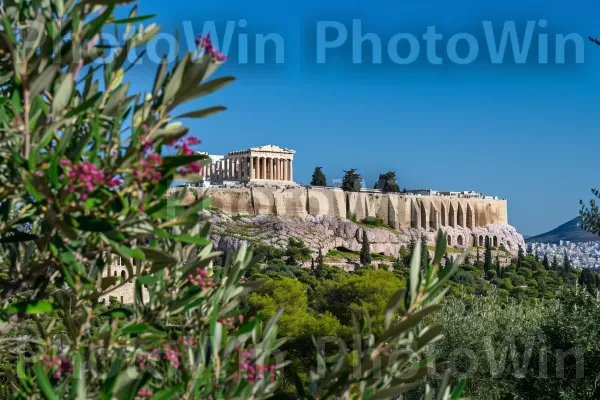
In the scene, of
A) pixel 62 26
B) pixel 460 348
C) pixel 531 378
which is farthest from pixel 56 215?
pixel 460 348

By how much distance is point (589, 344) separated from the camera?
9141mm

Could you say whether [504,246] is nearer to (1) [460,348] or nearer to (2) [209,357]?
(1) [460,348]

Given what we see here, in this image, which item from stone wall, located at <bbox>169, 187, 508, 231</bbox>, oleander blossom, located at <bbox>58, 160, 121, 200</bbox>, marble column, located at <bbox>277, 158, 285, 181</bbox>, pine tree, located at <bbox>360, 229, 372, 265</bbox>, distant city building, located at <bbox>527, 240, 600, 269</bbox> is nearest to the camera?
oleander blossom, located at <bbox>58, 160, 121, 200</bbox>

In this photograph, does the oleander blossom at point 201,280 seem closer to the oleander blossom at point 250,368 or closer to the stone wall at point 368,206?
the oleander blossom at point 250,368

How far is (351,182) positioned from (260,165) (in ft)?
32.6

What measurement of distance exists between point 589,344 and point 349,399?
814 cm

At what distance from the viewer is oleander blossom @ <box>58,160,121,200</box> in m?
1.72

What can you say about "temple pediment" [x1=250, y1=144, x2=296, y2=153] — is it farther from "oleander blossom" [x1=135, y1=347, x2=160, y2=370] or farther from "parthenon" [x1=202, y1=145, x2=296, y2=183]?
"oleander blossom" [x1=135, y1=347, x2=160, y2=370]

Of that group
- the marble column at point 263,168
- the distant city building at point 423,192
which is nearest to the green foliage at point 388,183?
the distant city building at point 423,192

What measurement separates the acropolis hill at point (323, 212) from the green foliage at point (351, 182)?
156 cm

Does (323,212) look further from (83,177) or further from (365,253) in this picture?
(83,177)

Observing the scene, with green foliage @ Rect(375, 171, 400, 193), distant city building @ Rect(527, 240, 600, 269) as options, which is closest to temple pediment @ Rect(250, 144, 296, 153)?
green foliage @ Rect(375, 171, 400, 193)

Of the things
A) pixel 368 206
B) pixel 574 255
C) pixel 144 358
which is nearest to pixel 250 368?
pixel 144 358

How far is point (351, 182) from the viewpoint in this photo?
2736 inches
